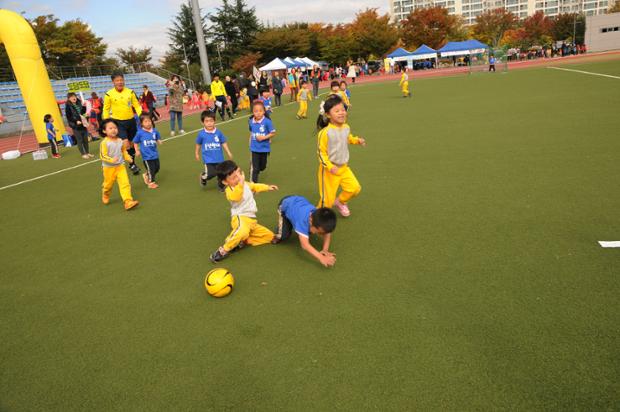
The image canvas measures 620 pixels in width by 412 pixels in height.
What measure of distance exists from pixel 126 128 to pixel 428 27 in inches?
2964

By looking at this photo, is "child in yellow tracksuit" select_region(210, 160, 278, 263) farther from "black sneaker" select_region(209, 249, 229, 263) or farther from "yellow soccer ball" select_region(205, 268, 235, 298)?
"yellow soccer ball" select_region(205, 268, 235, 298)

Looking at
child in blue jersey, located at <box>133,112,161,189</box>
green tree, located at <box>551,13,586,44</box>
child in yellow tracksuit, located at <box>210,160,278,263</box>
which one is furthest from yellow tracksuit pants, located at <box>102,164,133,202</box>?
green tree, located at <box>551,13,586,44</box>

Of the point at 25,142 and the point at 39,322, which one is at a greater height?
the point at 25,142

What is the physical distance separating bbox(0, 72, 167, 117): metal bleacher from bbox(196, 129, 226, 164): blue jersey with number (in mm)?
18639

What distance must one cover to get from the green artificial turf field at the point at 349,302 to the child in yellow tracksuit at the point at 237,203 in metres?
0.21

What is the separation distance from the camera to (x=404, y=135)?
35.6 feet

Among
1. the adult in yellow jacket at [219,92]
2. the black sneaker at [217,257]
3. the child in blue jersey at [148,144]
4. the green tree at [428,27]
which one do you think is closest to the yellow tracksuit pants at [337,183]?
the black sneaker at [217,257]

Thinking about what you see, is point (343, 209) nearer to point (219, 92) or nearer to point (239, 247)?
point (239, 247)

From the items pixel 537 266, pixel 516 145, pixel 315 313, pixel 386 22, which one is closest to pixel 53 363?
pixel 315 313

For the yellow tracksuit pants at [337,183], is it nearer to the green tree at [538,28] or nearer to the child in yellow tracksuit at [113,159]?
the child in yellow tracksuit at [113,159]

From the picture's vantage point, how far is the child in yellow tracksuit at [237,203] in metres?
4.41

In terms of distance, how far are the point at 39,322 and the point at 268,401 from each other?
2.55 m

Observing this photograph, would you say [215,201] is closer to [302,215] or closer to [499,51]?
[302,215]

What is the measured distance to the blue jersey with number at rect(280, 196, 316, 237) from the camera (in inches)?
163
